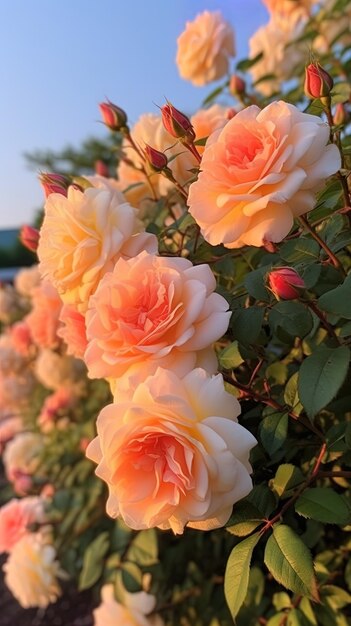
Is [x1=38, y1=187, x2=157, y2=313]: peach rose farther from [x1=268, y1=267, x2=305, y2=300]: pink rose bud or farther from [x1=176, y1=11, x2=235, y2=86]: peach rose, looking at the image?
[x1=176, y1=11, x2=235, y2=86]: peach rose

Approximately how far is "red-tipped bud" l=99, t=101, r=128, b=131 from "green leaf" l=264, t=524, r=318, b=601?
589 millimetres

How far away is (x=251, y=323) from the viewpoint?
0.65m

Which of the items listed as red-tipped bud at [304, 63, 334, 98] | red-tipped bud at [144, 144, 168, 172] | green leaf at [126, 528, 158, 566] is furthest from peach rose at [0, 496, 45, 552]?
red-tipped bud at [304, 63, 334, 98]

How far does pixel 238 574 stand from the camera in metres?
0.62

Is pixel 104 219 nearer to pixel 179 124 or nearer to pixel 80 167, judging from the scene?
pixel 179 124

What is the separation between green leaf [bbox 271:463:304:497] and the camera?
2.18ft

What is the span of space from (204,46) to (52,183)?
2.84 feet

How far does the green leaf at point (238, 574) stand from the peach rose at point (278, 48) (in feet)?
4.81

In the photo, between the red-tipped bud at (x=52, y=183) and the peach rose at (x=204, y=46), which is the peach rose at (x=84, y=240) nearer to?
the red-tipped bud at (x=52, y=183)

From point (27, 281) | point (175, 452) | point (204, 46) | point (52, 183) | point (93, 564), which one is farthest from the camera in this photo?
point (27, 281)

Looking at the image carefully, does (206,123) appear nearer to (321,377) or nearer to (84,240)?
(84,240)

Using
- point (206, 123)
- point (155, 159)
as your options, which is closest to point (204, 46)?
point (206, 123)

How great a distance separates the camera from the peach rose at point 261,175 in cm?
58

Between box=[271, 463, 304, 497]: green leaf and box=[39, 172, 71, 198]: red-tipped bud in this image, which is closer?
box=[271, 463, 304, 497]: green leaf
